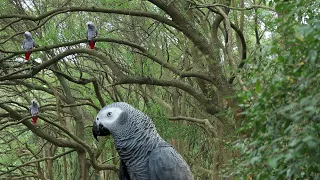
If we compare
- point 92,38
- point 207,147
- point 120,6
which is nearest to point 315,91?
point 92,38

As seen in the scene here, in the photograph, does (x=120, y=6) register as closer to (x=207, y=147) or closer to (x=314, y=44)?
(x=314, y=44)

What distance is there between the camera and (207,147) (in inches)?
485

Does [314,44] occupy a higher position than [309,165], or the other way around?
[314,44]

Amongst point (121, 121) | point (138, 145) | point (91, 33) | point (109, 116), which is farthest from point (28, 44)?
point (138, 145)

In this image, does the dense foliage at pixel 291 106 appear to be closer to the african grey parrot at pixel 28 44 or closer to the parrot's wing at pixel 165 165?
the parrot's wing at pixel 165 165

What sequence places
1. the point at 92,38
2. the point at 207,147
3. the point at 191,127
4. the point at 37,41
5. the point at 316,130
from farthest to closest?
the point at 207,147, the point at 191,127, the point at 37,41, the point at 92,38, the point at 316,130

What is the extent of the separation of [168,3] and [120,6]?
966mm

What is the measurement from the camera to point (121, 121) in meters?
3.83

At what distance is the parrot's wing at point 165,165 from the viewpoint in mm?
3736

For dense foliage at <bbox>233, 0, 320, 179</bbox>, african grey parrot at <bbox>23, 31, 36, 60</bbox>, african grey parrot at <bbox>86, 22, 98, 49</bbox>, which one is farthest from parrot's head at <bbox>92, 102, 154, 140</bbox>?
african grey parrot at <bbox>23, 31, 36, 60</bbox>

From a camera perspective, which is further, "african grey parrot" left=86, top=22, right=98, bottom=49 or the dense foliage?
"african grey parrot" left=86, top=22, right=98, bottom=49

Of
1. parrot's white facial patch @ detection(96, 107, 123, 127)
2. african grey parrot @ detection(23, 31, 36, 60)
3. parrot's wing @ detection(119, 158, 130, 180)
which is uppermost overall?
african grey parrot @ detection(23, 31, 36, 60)

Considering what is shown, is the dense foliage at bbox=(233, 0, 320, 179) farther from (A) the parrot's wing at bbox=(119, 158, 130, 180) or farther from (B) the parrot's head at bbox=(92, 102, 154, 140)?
(A) the parrot's wing at bbox=(119, 158, 130, 180)

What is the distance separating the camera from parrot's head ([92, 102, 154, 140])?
3.83 metres
